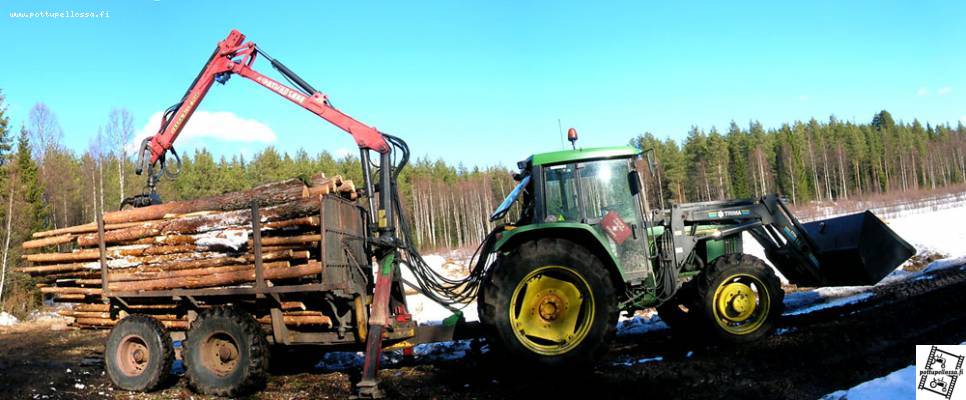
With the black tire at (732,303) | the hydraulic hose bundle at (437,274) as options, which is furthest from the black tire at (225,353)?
the black tire at (732,303)

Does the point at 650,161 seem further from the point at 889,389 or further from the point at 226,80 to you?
the point at 226,80

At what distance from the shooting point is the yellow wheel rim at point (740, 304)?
7.35 m

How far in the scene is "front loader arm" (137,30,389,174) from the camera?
27.9 ft

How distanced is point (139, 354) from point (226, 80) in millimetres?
4239

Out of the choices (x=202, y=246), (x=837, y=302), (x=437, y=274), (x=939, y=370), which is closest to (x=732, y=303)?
(x=939, y=370)

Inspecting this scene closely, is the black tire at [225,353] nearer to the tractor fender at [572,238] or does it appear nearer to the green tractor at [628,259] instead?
the green tractor at [628,259]

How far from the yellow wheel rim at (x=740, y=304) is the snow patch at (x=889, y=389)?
2.83 metres

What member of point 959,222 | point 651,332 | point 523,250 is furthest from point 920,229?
point 523,250

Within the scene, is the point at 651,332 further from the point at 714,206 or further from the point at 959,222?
the point at 959,222

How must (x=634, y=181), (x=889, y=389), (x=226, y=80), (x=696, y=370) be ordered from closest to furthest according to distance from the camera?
(x=889, y=389)
(x=696, y=370)
(x=634, y=181)
(x=226, y=80)

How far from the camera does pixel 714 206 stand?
812 cm

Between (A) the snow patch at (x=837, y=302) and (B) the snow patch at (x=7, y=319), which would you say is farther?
(B) the snow patch at (x=7, y=319)

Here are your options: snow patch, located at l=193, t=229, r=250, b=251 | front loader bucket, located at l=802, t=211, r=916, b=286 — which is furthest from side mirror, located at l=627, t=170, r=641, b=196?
snow patch, located at l=193, t=229, r=250, b=251

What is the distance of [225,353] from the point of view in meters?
6.99
